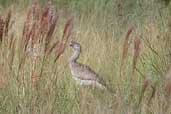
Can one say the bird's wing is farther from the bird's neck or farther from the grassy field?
the bird's neck

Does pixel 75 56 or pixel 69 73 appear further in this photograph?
pixel 75 56

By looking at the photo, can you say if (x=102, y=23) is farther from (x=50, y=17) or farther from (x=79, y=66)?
(x=50, y=17)

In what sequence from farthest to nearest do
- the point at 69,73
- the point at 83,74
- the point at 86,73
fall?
the point at 69,73 → the point at 83,74 → the point at 86,73

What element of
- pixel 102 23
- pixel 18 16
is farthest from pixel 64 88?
pixel 18 16

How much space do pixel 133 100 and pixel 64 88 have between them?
31.8 inches

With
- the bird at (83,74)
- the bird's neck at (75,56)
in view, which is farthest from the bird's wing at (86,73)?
the bird's neck at (75,56)

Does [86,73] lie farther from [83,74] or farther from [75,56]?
[75,56]

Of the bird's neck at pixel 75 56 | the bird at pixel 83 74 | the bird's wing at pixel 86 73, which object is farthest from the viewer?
the bird's neck at pixel 75 56

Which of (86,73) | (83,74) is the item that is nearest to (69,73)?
(83,74)

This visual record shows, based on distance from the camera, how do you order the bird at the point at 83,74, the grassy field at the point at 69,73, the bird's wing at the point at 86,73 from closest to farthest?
the grassy field at the point at 69,73
the bird at the point at 83,74
the bird's wing at the point at 86,73

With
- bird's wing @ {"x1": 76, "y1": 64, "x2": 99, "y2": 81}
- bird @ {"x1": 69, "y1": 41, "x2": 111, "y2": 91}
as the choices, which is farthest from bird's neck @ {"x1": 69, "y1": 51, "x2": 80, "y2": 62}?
bird's wing @ {"x1": 76, "y1": 64, "x2": 99, "y2": 81}

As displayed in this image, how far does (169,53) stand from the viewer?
24.5ft

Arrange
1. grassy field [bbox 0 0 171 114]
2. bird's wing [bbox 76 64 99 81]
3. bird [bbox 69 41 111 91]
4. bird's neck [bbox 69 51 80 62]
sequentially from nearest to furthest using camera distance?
1. grassy field [bbox 0 0 171 114]
2. bird [bbox 69 41 111 91]
3. bird's wing [bbox 76 64 99 81]
4. bird's neck [bbox 69 51 80 62]

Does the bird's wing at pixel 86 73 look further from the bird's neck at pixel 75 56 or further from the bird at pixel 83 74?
the bird's neck at pixel 75 56
